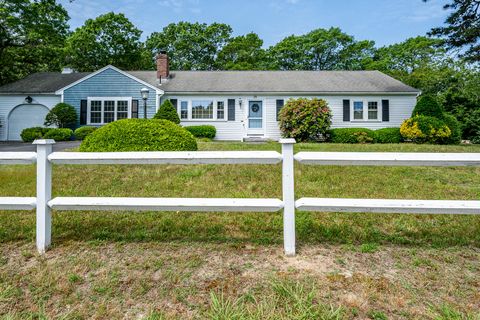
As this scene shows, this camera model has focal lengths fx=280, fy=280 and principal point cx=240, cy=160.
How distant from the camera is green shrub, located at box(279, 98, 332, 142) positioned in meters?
14.3

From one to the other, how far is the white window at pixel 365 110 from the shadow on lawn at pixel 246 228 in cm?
1461

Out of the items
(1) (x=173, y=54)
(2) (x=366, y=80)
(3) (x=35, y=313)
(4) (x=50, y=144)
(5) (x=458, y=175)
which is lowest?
(3) (x=35, y=313)

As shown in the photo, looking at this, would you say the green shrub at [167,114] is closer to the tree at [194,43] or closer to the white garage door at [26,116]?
the white garage door at [26,116]

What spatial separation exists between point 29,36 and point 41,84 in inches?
258

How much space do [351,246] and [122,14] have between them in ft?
129

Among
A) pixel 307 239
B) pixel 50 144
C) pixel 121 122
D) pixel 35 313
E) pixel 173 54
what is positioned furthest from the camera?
pixel 173 54

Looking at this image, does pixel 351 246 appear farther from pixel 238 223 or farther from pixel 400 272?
pixel 238 223

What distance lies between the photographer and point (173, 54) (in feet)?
130

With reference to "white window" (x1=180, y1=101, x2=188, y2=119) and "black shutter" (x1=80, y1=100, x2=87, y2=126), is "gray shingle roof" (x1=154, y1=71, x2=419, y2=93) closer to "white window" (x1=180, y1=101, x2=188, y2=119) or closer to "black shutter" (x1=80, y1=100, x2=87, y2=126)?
"white window" (x1=180, y1=101, x2=188, y2=119)

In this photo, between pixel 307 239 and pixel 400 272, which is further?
pixel 307 239

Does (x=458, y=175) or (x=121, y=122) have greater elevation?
(x=121, y=122)

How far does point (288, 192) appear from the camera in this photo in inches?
104

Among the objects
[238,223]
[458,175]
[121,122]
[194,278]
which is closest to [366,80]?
[458,175]

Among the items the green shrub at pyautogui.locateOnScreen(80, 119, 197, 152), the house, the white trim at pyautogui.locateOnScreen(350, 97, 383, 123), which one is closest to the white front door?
the house
